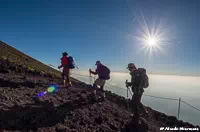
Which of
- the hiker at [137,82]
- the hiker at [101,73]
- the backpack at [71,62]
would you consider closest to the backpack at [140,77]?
the hiker at [137,82]

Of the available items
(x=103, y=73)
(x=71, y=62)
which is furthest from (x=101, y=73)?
(x=71, y=62)

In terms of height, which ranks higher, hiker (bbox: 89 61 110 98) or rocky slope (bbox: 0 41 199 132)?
hiker (bbox: 89 61 110 98)

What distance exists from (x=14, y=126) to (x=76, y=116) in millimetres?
2483

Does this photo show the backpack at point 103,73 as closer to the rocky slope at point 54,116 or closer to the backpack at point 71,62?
the rocky slope at point 54,116

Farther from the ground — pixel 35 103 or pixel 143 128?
pixel 35 103

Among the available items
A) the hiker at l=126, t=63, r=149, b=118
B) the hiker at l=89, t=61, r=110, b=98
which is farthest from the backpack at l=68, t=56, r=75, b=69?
the hiker at l=126, t=63, r=149, b=118

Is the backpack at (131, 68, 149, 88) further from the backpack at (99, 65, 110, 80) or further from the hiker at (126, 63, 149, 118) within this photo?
the backpack at (99, 65, 110, 80)

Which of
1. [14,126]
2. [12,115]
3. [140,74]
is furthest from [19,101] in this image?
[140,74]

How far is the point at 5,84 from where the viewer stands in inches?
334

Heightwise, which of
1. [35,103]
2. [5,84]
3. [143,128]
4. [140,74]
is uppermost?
[140,74]

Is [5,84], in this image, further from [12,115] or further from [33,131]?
[33,131]

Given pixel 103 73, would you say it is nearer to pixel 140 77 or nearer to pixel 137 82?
pixel 137 82

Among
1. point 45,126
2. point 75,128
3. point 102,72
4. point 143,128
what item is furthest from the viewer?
point 102,72

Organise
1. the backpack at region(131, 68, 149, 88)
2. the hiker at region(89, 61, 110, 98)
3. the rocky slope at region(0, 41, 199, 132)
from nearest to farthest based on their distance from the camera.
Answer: the rocky slope at region(0, 41, 199, 132) < the backpack at region(131, 68, 149, 88) < the hiker at region(89, 61, 110, 98)
